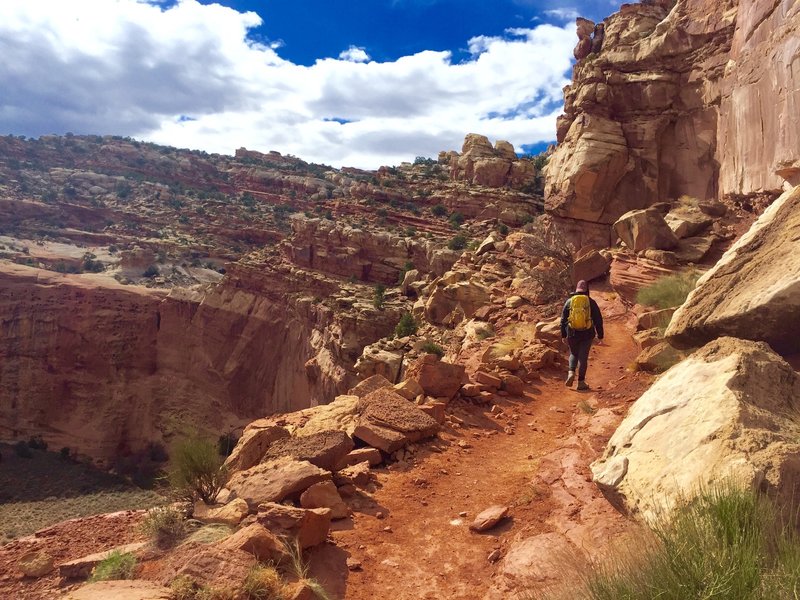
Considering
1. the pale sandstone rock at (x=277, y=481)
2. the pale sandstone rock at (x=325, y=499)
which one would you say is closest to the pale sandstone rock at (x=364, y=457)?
the pale sandstone rock at (x=277, y=481)

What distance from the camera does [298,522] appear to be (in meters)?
4.06

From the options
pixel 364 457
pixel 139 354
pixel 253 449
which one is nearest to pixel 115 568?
pixel 253 449

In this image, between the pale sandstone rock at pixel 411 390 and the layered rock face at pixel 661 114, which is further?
the layered rock face at pixel 661 114

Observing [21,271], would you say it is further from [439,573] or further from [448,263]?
[439,573]

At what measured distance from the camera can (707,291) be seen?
5.88m

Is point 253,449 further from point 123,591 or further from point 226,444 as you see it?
point 226,444

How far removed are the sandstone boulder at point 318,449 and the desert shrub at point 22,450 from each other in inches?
1190

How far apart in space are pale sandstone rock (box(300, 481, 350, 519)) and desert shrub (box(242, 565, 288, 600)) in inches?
53.9

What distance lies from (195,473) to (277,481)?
3.47 feet

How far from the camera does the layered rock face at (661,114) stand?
16.4 metres

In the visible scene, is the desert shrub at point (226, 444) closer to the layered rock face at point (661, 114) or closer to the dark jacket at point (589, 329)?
the dark jacket at point (589, 329)

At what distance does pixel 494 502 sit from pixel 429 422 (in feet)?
5.80

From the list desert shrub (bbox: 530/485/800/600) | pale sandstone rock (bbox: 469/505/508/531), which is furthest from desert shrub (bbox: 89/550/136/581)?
desert shrub (bbox: 530/485/800/600)

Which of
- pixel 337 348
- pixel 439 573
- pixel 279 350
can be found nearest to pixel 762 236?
pixel 439 573
